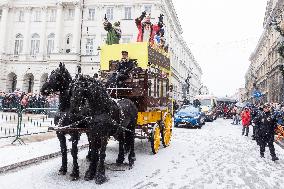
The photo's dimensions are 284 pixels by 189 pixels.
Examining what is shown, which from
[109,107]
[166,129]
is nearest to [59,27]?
[166,129]

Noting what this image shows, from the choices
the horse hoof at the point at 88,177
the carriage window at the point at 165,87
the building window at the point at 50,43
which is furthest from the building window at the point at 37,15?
the horse hoof at the point at 88,177

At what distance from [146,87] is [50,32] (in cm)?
4006

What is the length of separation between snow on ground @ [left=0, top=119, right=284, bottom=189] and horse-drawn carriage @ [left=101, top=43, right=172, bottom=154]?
88 cm

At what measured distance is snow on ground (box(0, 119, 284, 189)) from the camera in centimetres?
667

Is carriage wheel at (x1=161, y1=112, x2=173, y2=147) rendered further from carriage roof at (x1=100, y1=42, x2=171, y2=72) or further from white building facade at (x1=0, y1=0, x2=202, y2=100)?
white building facade at (x1=0, y1=0, x2=202, y2=100)

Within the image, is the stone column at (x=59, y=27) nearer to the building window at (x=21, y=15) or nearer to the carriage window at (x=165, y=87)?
the building window at (x=21, y=15)

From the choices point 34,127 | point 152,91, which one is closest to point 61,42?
point 34,127

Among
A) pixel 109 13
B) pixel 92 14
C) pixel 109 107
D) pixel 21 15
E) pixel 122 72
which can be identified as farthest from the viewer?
pixel 21 15

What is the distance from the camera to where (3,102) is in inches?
928

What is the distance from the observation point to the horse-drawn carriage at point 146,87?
9.56 metres

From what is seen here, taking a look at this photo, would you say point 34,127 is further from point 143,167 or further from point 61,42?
point 61,42

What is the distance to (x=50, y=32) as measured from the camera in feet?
151

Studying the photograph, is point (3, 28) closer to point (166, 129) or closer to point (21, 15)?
point (21, 15)

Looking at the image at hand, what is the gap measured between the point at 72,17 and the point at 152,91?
127ft
